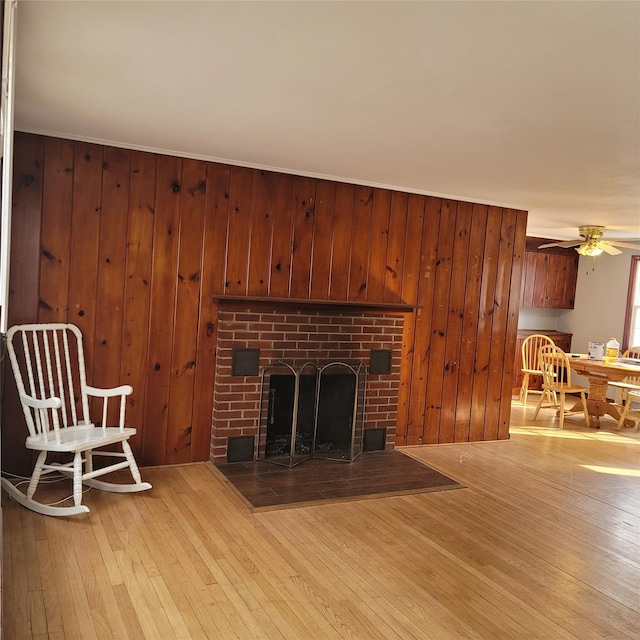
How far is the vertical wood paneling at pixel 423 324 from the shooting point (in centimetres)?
511

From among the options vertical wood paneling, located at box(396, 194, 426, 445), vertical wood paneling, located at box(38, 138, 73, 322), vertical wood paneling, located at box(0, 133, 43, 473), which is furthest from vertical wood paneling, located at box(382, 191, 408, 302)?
vertical wood paneling, located at box(0, 133, 43, 473)

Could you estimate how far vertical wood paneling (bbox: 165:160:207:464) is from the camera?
13.7 ft

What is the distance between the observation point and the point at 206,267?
4270 mm

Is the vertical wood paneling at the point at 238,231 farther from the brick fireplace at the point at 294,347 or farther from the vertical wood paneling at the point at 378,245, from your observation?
the vertical wood paneling at the point at 378,245

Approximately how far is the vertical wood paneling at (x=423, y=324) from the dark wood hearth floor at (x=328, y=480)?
56 cm

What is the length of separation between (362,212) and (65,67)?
2.67 meters

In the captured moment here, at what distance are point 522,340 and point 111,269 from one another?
19.4 ft

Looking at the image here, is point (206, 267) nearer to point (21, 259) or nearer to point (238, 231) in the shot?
point (238, 231)

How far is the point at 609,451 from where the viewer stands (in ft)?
18.1

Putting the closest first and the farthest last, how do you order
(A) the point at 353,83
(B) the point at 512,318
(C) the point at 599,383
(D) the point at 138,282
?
(A) the point at 353,83, (D) the point at 138,282, (B) the point at 512,318, (C) the point at 599,383

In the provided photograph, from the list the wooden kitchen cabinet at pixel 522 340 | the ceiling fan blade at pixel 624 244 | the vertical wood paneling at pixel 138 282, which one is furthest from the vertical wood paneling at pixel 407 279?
the wooden kitchen cabinet at pixel 522 340

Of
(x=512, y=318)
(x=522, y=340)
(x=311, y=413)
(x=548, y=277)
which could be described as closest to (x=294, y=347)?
(x=311, y=413)

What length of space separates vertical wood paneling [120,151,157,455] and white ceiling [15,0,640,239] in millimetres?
221

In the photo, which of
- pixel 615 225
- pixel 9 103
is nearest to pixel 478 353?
pixel 615 225
